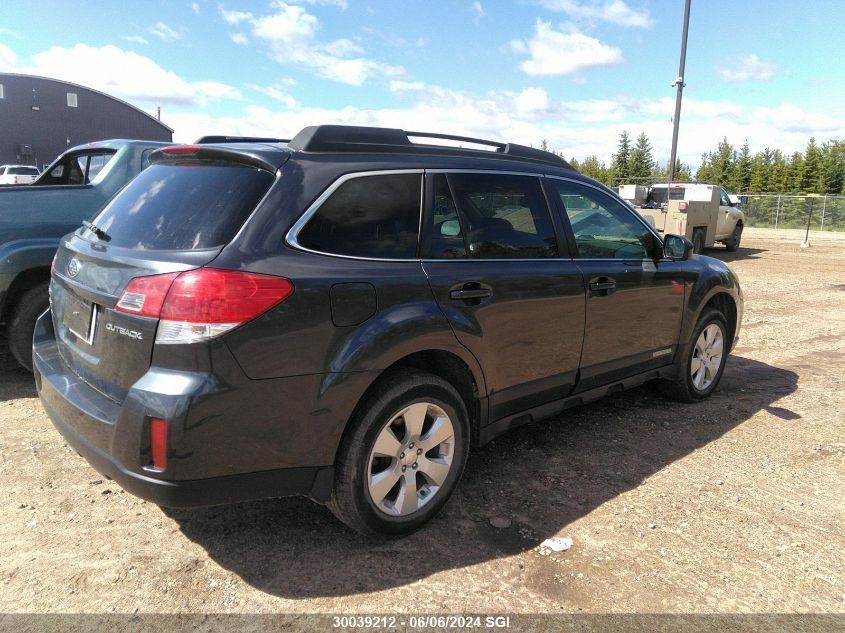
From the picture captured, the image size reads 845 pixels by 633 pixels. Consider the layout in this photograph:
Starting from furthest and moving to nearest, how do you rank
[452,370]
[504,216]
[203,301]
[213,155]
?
[504,216]
[452,370]
[213,155]
[203,301]

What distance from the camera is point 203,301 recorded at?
7.39ft

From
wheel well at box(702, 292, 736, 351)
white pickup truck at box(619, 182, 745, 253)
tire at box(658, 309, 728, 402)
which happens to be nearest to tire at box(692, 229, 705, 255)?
white pickup truck at box(619, 182, 745, 253)

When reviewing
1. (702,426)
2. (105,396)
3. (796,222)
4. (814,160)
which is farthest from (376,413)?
(814,160)

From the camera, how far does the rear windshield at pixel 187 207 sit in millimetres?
2453

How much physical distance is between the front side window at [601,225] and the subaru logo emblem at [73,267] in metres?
2.60

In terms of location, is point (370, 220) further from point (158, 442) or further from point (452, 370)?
point (158, 442)

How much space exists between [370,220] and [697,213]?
15106 mm

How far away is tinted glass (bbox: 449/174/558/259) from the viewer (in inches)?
126

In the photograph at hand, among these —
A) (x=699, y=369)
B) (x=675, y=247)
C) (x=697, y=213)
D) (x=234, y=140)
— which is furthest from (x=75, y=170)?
(x=697, y=213)

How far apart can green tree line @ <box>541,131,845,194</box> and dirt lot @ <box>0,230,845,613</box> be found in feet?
132

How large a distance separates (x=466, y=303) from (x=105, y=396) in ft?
5.31

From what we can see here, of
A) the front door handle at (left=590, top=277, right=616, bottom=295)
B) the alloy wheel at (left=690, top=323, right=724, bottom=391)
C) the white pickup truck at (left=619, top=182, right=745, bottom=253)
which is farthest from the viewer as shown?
the white pickup truck at (left=619, top=182, right=745, bottom=253)

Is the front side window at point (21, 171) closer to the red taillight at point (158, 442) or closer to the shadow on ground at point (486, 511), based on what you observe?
the shadow on ground at point (486, 511)

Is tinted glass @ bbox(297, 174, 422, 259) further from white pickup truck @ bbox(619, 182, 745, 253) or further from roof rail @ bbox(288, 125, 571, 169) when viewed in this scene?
white pickup truck @ bbox(619, 182, 745, 253)
